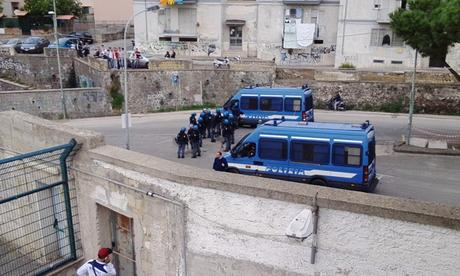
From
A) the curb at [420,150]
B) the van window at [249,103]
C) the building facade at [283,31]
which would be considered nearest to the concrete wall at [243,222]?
the curb at [420,150]

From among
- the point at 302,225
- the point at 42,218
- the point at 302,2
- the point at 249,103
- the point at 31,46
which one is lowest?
the point at 42,218

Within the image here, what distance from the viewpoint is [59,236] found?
27.5 ft

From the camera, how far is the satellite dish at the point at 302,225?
567 cm

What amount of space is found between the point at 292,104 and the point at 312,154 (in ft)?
25.9

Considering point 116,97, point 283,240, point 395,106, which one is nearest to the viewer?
point 283,240

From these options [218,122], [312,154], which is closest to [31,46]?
[218,122]

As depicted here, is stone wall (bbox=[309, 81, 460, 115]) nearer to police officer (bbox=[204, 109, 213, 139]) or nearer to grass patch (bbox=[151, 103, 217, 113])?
grass patch (bbox=[151, 103, 217, 113])

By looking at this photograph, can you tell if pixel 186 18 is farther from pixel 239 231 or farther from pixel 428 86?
pixel 239 231

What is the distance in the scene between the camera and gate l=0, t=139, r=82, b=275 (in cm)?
789

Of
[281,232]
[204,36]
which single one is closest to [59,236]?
[281,232]

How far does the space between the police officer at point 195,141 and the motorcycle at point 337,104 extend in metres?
12.8

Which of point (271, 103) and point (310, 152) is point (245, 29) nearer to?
point (271, 103)

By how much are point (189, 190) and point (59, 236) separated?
11.4 ft

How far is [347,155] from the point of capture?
13703mm
